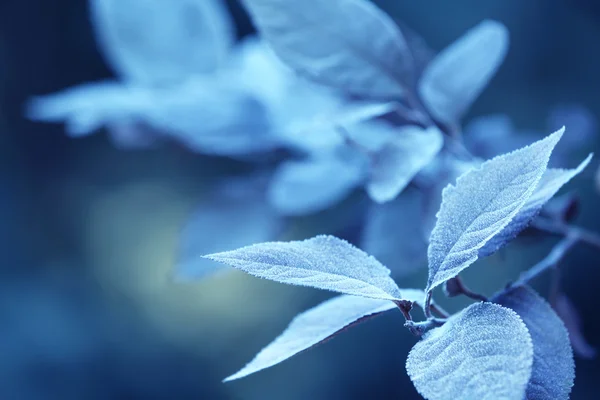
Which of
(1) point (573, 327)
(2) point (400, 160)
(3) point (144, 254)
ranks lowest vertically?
(3) point (144, 254)

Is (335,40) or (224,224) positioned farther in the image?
(224,224)

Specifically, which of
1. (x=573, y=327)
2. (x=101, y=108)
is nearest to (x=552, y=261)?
(x=573, y=327)

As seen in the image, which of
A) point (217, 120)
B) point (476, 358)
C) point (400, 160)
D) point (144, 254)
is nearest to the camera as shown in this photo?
point (476, 358)

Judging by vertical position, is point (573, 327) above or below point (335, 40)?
below

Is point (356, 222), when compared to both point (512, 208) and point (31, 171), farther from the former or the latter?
point (31, 171)

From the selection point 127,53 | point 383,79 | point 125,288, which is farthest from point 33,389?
point 383,79

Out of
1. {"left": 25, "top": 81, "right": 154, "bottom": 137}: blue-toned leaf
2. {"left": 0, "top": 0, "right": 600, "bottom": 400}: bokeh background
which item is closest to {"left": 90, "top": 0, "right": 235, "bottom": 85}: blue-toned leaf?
{"left": 25, "top": 81, "right": 154, "bottom": 137}: blue-toned leaf

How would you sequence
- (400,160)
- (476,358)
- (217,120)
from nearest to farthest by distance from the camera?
(476,358)
(400,160)
(217,120)

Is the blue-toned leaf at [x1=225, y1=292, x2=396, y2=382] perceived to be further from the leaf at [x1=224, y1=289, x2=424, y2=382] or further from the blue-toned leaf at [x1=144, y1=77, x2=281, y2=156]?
the blue-toned leaf at [x1=144, y1=77, x2=281, y2=156]

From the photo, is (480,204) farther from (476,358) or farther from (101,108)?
(101,108)

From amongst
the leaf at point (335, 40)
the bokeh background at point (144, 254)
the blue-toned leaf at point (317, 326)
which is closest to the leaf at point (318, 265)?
the blue-toned leaf at point (317, 326)
